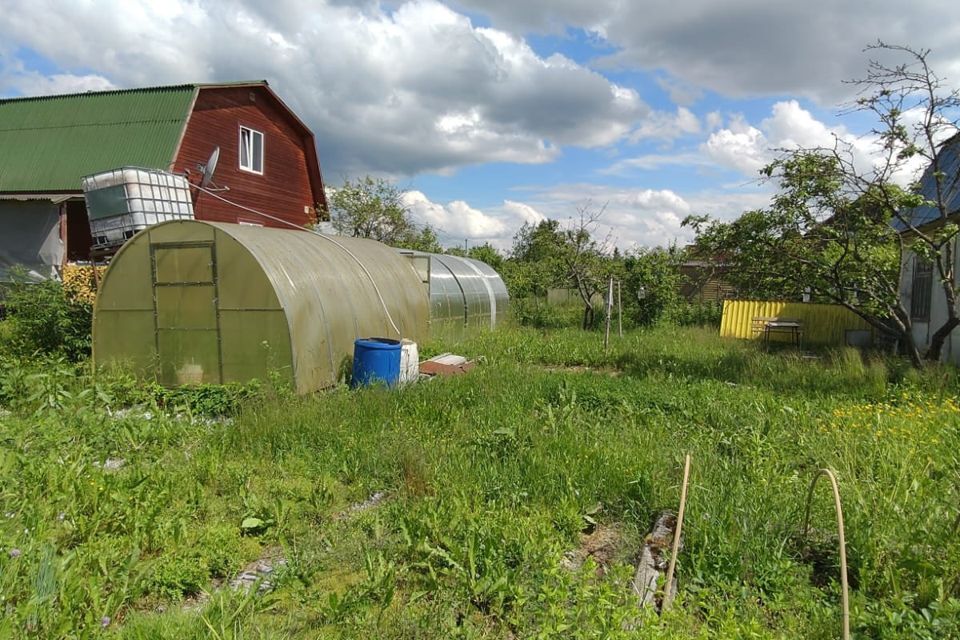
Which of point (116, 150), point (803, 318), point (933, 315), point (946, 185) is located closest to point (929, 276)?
point (933, 315)

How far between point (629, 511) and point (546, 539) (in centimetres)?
103

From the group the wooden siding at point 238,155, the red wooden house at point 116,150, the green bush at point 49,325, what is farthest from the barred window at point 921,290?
the wooden siding at point 238,155

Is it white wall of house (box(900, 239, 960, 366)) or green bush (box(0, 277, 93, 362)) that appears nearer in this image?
green bush (box(0, 277, 93, 362))

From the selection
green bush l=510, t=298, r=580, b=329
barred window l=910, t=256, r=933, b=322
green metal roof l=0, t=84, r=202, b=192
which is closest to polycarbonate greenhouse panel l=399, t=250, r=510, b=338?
green bush l=510, t=298, r=580, b=329

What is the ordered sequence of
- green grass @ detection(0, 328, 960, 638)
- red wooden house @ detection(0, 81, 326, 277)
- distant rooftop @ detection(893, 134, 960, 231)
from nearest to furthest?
green grass @ detection(0, 328, 960, 638), distant rooftop @ detection(893, 134, 960, 231), red wooden house @ detection(0, 81, 326, 277)

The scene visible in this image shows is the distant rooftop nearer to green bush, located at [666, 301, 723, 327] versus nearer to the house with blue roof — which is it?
the house with blue roof

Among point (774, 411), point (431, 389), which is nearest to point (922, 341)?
point (774, 411)

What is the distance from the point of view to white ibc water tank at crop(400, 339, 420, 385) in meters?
9.42

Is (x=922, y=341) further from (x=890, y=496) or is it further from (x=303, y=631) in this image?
(x=303, y=631)

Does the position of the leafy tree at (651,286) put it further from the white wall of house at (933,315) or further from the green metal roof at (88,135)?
the green metal roof at (88,135)

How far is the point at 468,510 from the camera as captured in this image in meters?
4.38

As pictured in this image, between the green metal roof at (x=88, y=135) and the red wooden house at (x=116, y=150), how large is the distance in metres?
0.04

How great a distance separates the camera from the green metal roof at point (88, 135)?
17.7 meters

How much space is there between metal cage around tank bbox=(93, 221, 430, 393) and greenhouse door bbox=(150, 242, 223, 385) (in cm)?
2
